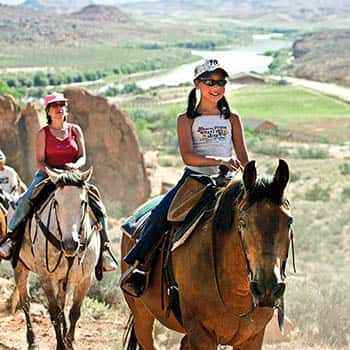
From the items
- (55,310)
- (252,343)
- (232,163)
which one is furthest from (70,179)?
(252,343)

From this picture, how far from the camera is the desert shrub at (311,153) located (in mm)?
40406

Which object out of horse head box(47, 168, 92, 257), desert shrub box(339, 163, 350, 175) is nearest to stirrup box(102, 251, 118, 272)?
horse head box(47, 168, 92, 257)

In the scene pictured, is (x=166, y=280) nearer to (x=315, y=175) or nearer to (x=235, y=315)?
(x=235, y=315)

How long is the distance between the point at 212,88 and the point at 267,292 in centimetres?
200

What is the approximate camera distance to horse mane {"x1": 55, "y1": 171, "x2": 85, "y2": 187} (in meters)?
8.12

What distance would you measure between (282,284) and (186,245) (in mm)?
1380

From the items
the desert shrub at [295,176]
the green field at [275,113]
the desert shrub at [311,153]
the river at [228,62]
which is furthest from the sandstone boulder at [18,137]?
the river at [228,62]

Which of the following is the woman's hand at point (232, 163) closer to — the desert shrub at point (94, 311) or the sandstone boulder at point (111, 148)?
the desert shrub at point (94, 311)

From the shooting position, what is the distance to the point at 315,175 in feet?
109

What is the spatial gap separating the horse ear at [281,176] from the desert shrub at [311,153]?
118 feet

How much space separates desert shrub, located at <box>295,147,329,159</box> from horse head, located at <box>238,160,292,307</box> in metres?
35.8

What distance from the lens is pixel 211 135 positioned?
608 cm

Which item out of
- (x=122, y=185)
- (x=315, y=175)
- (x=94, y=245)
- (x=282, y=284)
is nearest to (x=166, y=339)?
(x=94, y=245)

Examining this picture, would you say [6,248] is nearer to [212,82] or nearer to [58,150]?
[58,150]
